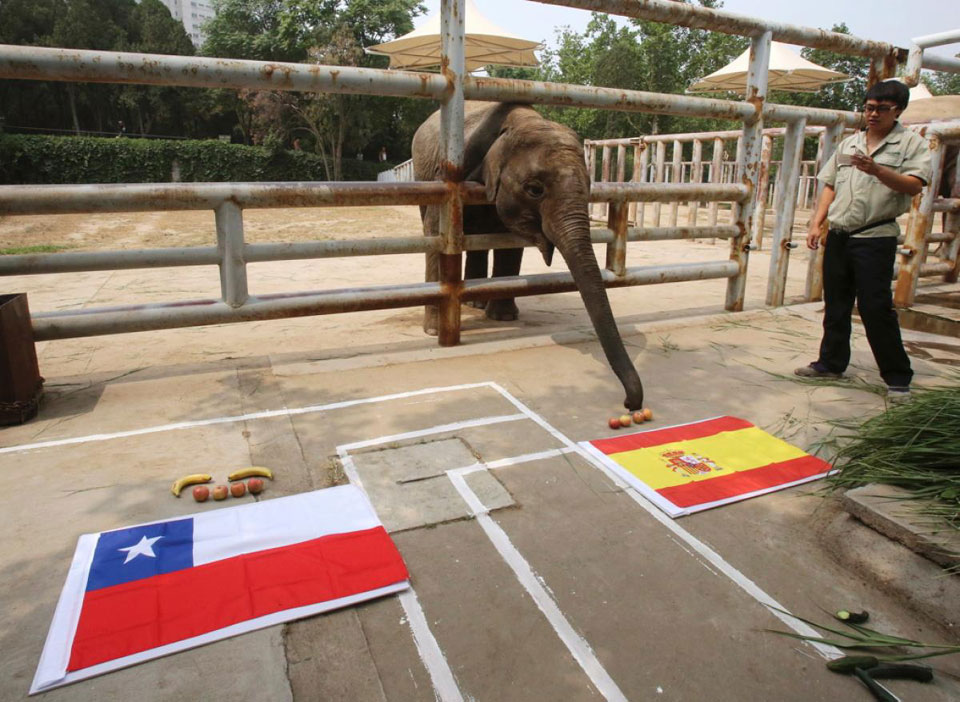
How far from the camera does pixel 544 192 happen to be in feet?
13.4

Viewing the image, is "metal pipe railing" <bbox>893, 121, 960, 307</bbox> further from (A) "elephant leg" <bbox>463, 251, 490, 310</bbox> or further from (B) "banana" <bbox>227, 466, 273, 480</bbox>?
(B) "banana" <bbox>227, 466, 273, 480</bbox>

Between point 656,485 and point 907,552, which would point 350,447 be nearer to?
point 656,485

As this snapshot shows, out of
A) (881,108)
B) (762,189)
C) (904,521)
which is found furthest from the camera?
(762,189)

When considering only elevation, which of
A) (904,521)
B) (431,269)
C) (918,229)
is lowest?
(904,521)

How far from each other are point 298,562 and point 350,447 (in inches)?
36.3

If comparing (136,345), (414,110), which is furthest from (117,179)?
(136,345)

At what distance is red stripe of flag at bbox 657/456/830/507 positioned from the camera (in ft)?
8.45

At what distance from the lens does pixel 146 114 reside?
43.3 meters

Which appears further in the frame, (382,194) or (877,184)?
(382,194)

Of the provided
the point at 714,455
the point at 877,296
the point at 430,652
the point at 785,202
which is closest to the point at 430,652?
the point at 430,652

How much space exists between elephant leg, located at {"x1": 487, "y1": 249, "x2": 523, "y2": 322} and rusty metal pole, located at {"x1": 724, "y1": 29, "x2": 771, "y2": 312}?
1899mm

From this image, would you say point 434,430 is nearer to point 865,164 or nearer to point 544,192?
point 544,192

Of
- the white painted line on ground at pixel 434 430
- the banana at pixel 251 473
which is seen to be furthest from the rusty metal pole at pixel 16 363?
the white painted line on ground at pixel 434 430

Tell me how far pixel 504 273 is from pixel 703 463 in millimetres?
3181
